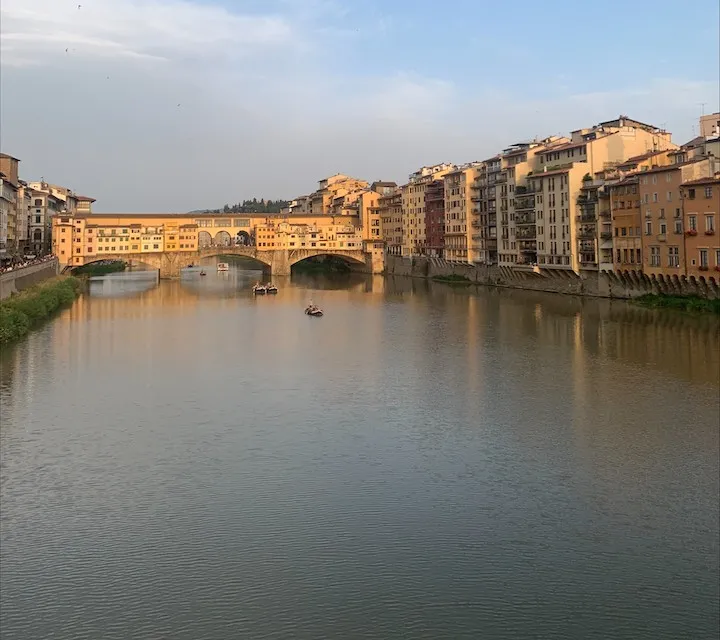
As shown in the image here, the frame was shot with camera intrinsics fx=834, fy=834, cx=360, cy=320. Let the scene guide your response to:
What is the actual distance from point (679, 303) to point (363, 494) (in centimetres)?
1459

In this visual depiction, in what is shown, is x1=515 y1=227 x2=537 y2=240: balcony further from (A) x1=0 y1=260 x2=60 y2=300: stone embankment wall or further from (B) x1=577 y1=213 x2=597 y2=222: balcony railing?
(A) x1=0 y1=260 x2=60 y2=300: stone embankment wall

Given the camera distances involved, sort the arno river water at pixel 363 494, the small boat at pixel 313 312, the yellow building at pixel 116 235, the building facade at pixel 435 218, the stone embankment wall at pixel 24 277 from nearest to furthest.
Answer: the arno river water at pixel 363 494 < the stone embankment wall at pixel 24 277 < the small boat at pixel 313 312 < the yellow building at pixel 116 235 < the building facade at pixel 435 218

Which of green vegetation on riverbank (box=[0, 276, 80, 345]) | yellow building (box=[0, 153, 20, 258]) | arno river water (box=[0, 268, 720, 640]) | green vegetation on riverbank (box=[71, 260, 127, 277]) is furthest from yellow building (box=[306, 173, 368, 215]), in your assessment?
arno river water (box=[0, 268, 720, 640])

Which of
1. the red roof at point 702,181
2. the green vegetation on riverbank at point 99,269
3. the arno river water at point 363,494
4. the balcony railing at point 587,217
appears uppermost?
the red roof at point 702,181

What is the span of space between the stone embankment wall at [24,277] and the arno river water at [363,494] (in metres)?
5.04

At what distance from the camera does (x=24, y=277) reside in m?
23.2

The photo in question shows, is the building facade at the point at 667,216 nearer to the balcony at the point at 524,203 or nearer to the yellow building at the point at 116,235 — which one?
the balcony at the point at 524,203

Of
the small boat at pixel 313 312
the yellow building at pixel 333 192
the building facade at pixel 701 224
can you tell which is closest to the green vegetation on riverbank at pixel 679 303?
the building facade at pixel 701 224

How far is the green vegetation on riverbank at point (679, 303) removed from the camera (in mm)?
19094

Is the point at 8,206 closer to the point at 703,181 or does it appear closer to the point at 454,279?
the point at 454,279

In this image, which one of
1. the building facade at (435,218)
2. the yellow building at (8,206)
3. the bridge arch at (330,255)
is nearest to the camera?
the yellow building at (8,206)

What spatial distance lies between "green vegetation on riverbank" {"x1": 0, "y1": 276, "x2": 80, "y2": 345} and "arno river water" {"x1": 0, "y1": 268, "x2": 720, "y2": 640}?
65.3 inches

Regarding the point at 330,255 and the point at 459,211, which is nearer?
the point at 459,211

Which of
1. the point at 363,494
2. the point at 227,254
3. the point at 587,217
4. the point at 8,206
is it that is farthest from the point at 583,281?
the point at 8,206
